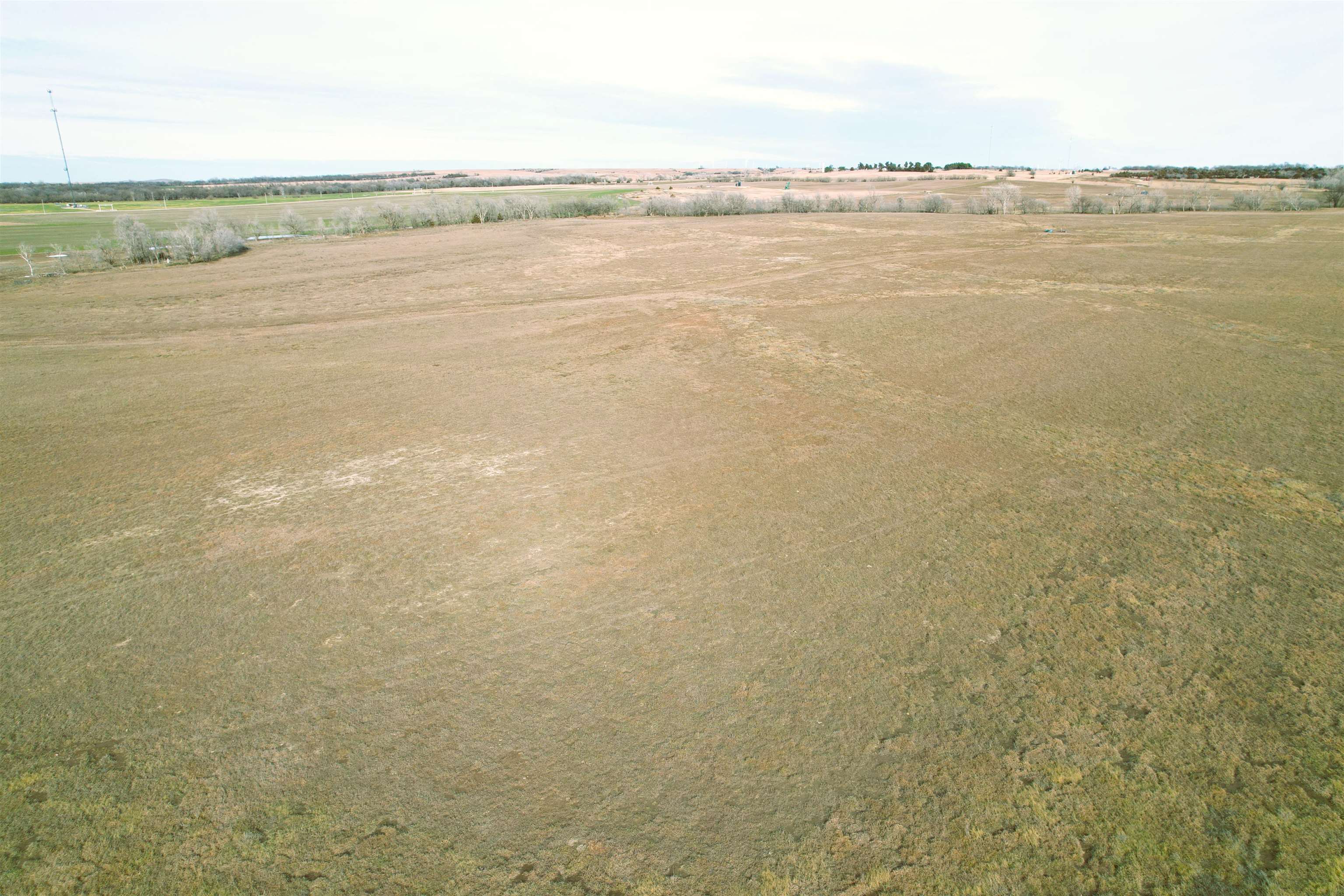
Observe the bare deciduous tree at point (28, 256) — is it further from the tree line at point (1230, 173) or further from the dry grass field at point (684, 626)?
the tree line at point (1230, 173)

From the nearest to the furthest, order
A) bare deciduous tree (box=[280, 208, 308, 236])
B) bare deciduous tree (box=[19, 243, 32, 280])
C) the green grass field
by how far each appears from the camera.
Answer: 1. bare deciduous tree (box=[19, 243, 32, 280])
2. the green grass field
3. bare deciduous tree (box=[280, 208, 308, 236])

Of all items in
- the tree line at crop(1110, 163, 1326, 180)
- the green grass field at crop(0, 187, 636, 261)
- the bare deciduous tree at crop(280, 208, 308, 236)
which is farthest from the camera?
the tree line at crop(1110, 163, 1326, 180)

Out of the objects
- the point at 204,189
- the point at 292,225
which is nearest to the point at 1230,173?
the point at 292,225

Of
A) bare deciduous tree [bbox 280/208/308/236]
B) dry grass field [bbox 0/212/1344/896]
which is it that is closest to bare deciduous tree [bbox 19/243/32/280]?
Answer: bare deciduous tree [bbox 280/208/308/236]

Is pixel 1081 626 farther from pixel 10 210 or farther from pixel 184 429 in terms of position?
pixel 10 210

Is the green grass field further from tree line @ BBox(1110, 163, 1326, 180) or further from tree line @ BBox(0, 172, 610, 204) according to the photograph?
tree line @ BBox(1110, 163, 1326, 180)

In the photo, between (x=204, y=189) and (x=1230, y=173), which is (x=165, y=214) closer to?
(x=204, y=189)

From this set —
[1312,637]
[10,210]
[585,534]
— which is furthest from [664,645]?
[10,210]

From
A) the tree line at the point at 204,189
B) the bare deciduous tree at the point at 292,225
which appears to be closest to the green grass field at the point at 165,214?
the bare deciduous tree at the point at 292,225
